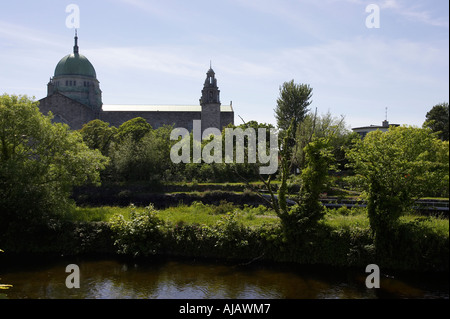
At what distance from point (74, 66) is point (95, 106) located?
295 inches

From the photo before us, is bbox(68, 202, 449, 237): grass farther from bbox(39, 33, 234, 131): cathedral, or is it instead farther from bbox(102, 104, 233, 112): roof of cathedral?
bbox(102, 104, 233, 112): roof of cathedral

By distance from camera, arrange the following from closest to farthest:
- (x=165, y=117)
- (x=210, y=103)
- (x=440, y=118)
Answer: (x=440, y=118) < (x=210, y=103) < (x=165, y=117)

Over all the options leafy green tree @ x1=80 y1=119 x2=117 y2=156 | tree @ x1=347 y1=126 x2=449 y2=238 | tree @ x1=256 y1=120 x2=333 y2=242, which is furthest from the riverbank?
leafy green tree @ x1=80 y1=119 x2=117 y2=156

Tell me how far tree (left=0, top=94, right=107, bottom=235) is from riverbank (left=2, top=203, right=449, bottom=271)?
1.12 m

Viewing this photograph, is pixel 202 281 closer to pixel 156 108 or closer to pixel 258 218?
pixel 258 218

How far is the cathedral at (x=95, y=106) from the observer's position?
5718cm

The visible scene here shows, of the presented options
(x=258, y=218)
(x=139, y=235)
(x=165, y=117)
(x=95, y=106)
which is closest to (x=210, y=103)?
(x=165, y=117)

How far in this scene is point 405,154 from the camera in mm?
15594

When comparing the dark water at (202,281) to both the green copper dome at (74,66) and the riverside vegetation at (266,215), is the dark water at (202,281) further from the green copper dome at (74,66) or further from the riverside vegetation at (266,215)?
the green copper dome at (74,66)

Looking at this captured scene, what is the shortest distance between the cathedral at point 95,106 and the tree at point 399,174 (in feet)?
140

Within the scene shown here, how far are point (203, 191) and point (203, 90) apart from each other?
29413 millimetres

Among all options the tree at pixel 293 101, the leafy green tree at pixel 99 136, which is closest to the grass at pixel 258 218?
the leafy green tree at pixel 99 136

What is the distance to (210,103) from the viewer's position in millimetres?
59531
